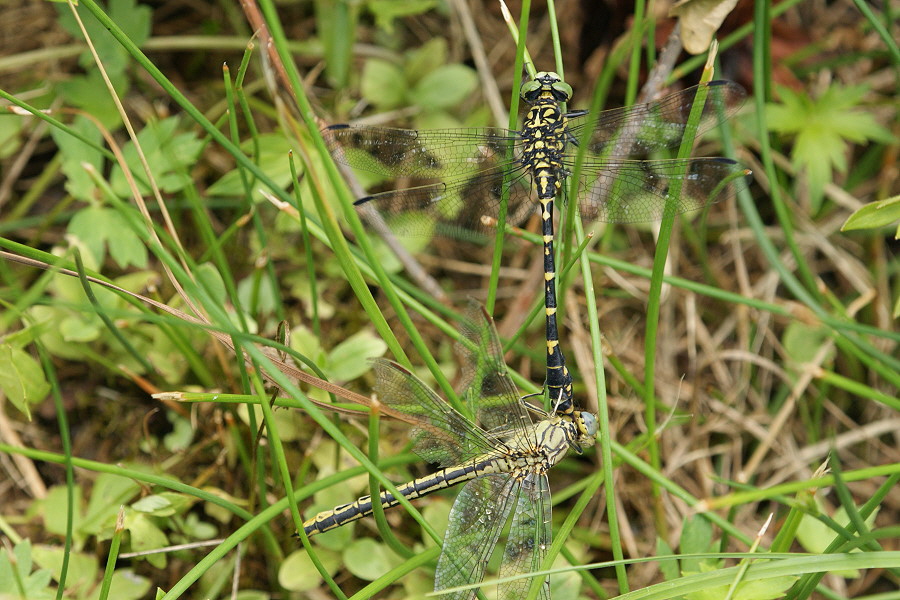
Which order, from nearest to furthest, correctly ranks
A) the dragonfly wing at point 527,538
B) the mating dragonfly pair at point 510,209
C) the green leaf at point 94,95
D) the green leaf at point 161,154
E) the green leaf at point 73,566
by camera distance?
the dragonfly wing at point 527,538 < the mating dragonfly pair at point 510,209 < the green leaf at point 73,566 < the green leaf at point 161,154 < the green leaf at point 94,95

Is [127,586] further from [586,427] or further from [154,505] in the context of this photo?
[586,427]

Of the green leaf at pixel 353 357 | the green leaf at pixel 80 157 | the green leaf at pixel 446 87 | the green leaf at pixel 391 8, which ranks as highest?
the green leaf at pixel 391 8

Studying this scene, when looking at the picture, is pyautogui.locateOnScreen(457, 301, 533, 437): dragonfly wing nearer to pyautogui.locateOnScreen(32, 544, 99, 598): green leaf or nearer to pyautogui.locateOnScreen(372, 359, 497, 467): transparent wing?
pyautogui.locateOnScreen(372, 359, 497, 467): transparent wing

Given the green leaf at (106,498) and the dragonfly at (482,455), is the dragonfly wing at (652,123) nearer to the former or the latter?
the dragonfly at (482,455)

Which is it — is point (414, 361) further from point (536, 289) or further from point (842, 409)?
point (842, 409)

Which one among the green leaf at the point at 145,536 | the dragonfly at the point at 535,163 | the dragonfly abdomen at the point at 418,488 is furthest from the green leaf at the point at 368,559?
the dragonfly at the point at 535,163

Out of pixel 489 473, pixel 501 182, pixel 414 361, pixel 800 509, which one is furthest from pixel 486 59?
pixel 800 509
